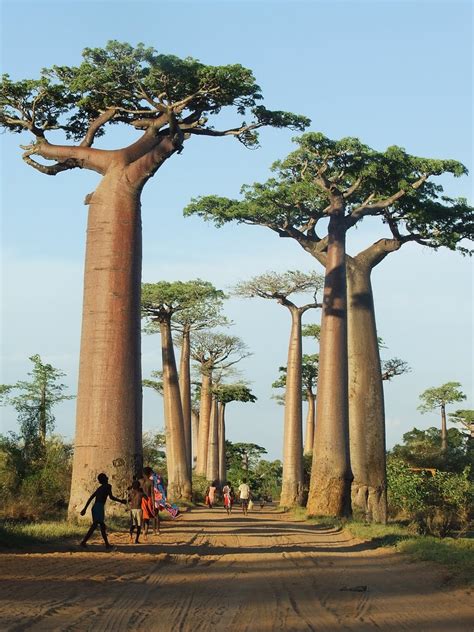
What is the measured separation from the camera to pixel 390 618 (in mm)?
6320

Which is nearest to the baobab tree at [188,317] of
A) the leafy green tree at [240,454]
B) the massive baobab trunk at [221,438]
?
the massive baobab trunk at [221,438]

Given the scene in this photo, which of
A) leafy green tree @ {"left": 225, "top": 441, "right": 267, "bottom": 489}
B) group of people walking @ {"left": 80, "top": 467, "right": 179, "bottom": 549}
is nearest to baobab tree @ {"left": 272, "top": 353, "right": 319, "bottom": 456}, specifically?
leafy green tree @ {"left": 225, "top": 441, "right": 267, "bottom": 489}

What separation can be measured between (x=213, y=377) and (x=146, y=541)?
29.2m

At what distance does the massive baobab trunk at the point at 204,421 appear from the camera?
40844 millimetres

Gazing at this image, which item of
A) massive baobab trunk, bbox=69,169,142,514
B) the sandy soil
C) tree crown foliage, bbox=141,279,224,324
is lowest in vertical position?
the sandy soil

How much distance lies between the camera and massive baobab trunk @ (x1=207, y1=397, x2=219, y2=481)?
40188 millimetres

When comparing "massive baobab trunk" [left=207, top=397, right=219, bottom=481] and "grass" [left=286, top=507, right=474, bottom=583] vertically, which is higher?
"massive baobab trunk" [left=207, top=397, right=219, bottom=481]

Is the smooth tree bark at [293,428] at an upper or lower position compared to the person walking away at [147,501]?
upper

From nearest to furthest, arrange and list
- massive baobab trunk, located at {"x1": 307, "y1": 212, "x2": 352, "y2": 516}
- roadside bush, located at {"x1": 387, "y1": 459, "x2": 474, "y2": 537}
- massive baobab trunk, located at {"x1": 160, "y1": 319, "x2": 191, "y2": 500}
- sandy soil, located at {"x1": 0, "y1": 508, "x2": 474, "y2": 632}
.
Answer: sandy soil, located at {"x1": 0, "y1": 508, "x2": 474, "y2": 632} → massive baobab trunk, located at {"x1": 307, "y1": 212, "x2": 352, "y2": 516} → roadside bush, located at {"x1": 387, "y1": 459, "x2": 474, "y2": 537} → massive baobab trunk, located at {"x1": 160, "y1": 319, "x2": 191, "y2": 500}

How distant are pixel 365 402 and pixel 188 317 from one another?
1307 cm

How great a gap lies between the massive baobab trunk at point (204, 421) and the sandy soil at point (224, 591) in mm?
28694

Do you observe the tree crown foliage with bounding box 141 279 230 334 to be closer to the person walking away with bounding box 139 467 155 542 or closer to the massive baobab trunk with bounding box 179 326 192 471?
the massive baobab trunk with bounding box 179 326 192 471

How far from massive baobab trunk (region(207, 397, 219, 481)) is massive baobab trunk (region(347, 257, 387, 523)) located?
61.6 ft

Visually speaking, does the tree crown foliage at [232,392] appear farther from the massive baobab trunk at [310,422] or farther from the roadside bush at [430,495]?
the roadside bush at [430,495]
